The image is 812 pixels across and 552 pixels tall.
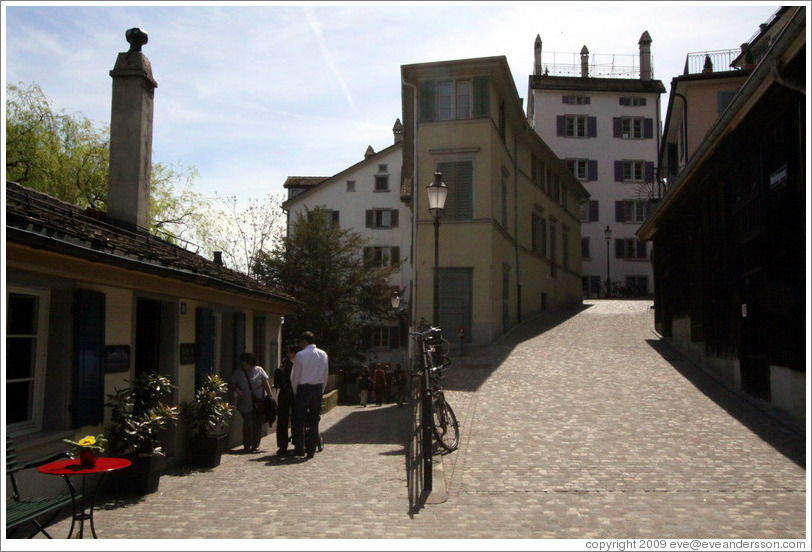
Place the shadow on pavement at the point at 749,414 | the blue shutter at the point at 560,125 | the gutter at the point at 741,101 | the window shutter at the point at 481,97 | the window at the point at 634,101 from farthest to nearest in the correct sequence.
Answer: the window at the point at 634,101 → the blue shutter at the point at 560,125 → the window shutter at the point at 481,97 → the shadow on pavement at the point at 749,414 → the gutter at the point at 741,101

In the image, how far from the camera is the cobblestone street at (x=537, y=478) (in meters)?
6.77

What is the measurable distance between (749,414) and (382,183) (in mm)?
35724

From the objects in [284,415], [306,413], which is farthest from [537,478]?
[284,415]

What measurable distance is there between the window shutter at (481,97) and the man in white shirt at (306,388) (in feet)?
58.5

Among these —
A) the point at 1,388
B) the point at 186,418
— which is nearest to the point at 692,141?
the point at 186,418

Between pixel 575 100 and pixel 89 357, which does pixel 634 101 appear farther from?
pixel 89 357

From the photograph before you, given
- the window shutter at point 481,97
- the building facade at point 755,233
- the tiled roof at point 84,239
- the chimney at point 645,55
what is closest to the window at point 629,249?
the chimney at point 645,55

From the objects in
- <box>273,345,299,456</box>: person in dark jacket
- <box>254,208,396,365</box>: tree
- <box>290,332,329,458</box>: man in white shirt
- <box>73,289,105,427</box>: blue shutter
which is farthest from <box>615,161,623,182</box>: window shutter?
<box>73,289,105,427</box>: blue shutter

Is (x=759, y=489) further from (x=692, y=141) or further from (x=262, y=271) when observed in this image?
(x=262, y=271)

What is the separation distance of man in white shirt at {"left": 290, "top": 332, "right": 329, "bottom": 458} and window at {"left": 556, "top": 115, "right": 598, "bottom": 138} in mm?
45336

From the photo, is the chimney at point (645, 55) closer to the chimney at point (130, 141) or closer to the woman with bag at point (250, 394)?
the chimney at point (130, 141)

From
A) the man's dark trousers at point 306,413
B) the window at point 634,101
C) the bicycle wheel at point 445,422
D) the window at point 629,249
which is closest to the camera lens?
the bicycle wheel at point 445,422

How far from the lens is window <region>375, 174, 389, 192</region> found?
154 feet

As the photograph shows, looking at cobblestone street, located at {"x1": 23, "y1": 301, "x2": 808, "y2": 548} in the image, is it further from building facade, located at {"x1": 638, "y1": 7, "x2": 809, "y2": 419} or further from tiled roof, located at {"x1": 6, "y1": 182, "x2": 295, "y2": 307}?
tiled roof, located at {"x1": 6, "y1": 182, "x2": 295, "y2": 307}
